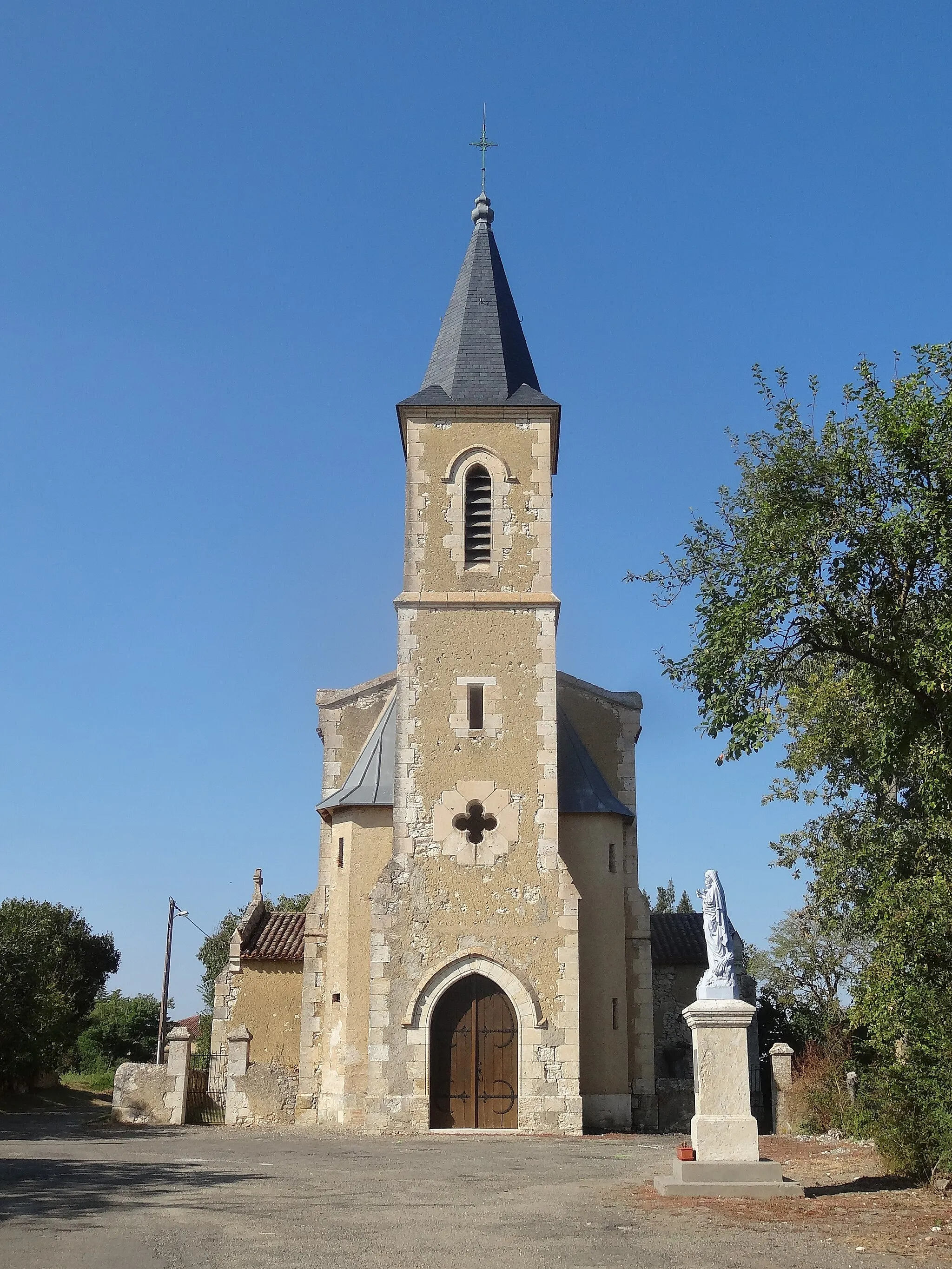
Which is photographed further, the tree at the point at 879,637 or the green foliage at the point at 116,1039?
the green foliage at the point at 116,1039

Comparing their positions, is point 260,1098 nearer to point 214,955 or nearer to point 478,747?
point 478,747

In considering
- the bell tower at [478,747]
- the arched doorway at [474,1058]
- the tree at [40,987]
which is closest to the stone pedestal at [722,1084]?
the bell tower at [478,747]

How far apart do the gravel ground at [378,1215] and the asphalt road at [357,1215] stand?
29mm

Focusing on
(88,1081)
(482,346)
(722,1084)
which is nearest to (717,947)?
(722,1084)

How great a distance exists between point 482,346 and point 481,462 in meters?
3.02

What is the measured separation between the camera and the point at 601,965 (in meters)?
22.4

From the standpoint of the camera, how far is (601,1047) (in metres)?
22.0

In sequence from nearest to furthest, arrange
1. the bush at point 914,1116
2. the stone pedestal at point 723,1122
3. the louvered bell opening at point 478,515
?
1. the stone pedestal at point 723,1122
2. the bush at point 914,1116
3. the louvered bell opening at point 478,515

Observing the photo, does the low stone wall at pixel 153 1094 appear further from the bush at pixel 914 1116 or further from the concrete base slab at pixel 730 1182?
the bush at pixel 914 1116

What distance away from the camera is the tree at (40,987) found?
3042 cm

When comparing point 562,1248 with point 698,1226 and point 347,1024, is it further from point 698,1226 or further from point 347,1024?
point 347,1024

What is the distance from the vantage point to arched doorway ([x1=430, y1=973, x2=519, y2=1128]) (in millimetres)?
20344

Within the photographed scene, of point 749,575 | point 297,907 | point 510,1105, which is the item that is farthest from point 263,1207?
point 297,907

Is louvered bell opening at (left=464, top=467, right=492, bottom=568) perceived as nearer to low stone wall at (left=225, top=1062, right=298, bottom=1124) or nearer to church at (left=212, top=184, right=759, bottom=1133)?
church at (left=212, top=184, right=759, bottom=1133)
